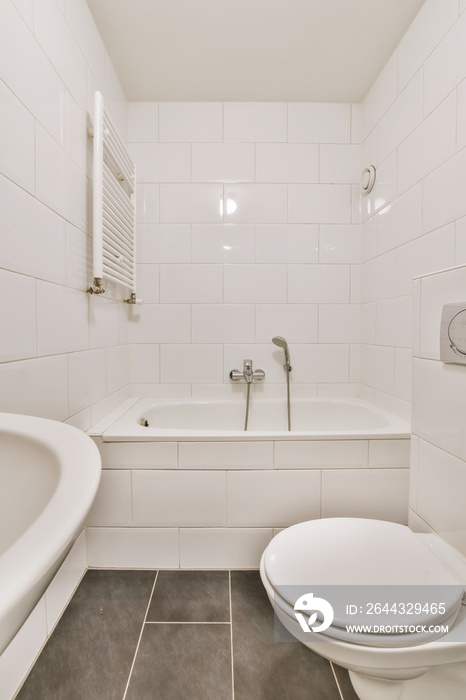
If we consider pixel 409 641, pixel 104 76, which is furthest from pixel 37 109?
pixel 409 641

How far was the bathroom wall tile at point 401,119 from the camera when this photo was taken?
1.42 meters

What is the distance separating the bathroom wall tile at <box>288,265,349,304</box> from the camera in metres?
2.01

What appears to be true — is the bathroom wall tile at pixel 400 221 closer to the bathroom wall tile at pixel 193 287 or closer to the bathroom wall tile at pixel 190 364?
the bathroom wall tile at pixel 193 287

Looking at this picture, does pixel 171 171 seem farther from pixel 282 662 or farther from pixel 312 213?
pixel 282 662

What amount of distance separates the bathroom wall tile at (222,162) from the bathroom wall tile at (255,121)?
6cm

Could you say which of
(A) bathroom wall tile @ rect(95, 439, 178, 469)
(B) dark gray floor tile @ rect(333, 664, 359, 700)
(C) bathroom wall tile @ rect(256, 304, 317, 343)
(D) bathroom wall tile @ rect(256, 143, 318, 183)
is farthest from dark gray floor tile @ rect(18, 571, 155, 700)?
(D) bathroom wall tile @ rect(256, 143, 318, 183)

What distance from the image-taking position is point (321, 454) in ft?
4.24

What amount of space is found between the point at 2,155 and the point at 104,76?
106 centimetres

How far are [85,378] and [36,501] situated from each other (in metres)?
1.01

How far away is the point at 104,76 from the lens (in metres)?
1.57

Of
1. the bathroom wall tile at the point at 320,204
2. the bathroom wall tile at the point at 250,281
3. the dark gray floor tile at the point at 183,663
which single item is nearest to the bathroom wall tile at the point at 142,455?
the dark gray floor tile at the point at 183,663

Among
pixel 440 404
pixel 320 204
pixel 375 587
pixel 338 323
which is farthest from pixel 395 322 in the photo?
pixel 375 587

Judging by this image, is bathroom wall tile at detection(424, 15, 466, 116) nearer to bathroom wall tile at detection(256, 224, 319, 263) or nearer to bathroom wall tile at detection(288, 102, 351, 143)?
bathroom wall tile at detection(288, 102, 351, 143)

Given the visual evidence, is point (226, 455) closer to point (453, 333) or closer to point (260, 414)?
point (260, 414)
